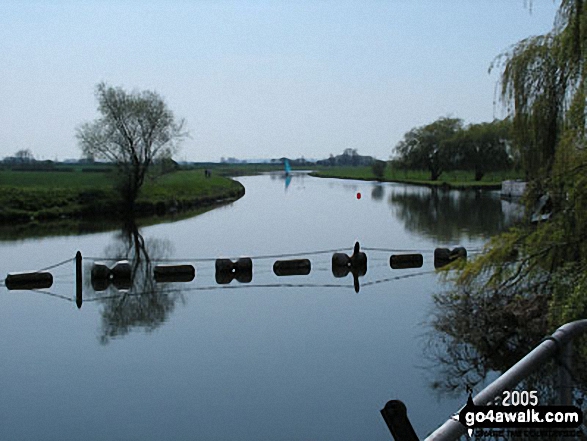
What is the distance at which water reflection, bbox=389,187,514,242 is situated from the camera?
1233 inches

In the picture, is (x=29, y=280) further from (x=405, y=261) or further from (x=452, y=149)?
(x=452, y=149)

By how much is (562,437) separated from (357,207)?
46117 millimetres

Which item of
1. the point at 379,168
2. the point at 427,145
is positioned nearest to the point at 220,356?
the point at 427,145

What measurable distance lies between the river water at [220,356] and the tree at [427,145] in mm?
59426

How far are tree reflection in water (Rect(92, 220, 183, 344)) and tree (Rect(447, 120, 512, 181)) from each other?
50157 millimetres

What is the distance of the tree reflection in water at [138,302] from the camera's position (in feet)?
48.4

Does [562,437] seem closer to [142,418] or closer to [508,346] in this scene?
[142,418]

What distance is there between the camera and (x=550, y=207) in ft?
30.6

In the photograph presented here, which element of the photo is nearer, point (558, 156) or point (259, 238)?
point (558, 156)

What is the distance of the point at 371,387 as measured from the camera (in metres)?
10.5

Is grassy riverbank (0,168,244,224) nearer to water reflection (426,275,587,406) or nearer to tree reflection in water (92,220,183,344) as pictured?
tree reflection in water (92,220,183,344)

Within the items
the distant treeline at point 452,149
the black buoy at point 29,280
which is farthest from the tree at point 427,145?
the black buoy at point 29,280

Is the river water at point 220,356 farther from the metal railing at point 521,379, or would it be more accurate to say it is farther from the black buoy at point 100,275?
the metal railing at point 521,379

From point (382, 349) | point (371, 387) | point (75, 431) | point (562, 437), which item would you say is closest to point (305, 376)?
point (371, 387)
